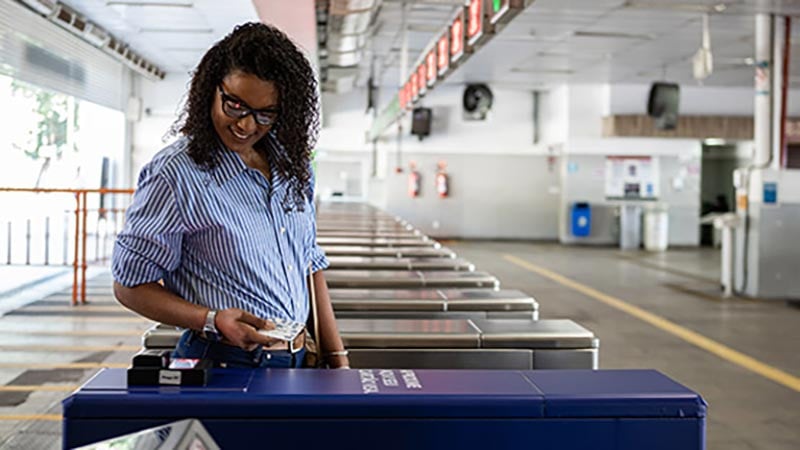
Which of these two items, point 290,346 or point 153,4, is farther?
point 153,4

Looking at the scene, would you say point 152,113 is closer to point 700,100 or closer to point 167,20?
point 167,20

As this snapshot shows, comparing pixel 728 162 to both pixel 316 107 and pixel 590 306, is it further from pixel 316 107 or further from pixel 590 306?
pixel 316 107

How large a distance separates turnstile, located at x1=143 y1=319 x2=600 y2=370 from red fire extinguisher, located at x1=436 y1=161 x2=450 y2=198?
1647 cm

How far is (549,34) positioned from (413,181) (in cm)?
764

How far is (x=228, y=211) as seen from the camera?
1.75 metres

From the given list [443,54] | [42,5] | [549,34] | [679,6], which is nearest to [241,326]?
[443,54]

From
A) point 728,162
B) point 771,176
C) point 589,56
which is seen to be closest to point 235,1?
point 771,176

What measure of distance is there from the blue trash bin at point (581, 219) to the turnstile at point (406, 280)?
1428 cm

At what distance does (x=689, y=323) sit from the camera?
27.2 feet

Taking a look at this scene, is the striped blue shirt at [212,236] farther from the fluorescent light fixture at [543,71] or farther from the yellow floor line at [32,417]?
the fluorescent light fixture at [543,71]

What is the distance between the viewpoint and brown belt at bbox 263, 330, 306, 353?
6.22 feet

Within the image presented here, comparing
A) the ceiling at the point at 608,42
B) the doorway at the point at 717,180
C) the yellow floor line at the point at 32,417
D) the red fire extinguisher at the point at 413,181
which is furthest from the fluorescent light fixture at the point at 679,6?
the doorway at the point at 717,180

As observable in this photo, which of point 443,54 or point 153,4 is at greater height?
point 153,4

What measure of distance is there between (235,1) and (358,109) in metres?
10.9
